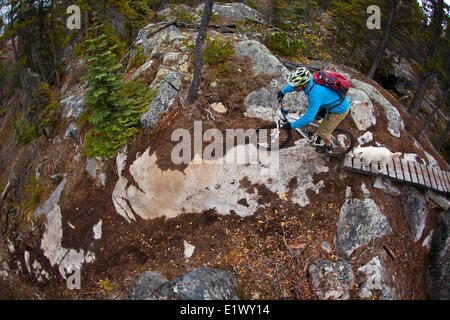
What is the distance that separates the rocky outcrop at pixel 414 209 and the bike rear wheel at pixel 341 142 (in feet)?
7.58

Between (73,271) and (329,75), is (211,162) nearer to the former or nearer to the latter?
(329,75)

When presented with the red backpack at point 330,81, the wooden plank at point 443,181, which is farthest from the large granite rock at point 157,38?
the wooden plank at point 443,181

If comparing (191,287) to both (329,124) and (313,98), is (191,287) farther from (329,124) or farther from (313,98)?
(329,124)

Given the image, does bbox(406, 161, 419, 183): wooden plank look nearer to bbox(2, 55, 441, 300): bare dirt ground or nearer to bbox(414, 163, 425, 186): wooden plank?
bbox(414, 163, 425, 186): wooden plank

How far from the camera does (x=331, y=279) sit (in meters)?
6.42

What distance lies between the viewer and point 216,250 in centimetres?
748

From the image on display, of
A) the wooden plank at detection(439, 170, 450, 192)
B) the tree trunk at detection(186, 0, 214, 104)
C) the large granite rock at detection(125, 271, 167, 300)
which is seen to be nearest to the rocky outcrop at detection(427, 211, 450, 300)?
the wooden plank at detection(439, 170, 450, 192)

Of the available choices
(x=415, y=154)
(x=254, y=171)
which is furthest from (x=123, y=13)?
(x=415, y=154)

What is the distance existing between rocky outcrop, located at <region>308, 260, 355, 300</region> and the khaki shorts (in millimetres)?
3781

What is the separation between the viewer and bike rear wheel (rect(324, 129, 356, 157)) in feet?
26.3

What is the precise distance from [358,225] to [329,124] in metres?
3.23

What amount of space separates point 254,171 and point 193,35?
9498 mm

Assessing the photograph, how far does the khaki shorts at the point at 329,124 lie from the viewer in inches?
275

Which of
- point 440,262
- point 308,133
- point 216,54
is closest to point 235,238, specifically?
point 308,133
